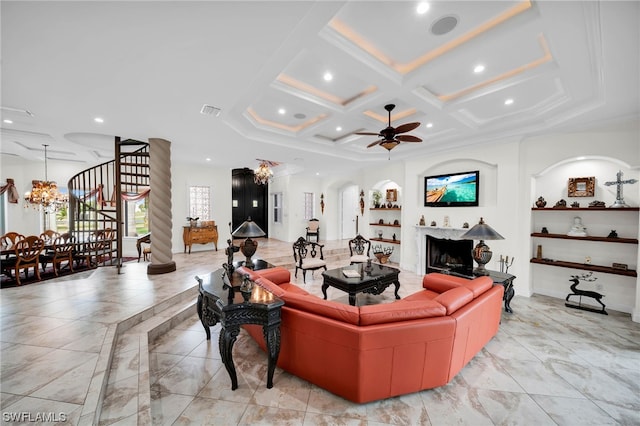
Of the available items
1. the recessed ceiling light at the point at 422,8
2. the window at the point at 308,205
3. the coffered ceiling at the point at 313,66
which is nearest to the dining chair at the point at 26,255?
the coffered ceiling at the point at 313,66

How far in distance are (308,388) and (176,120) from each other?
4.00m

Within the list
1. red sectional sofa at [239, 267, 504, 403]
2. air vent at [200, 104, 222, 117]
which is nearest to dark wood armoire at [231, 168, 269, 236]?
air vent at [200, 104, 222, 117]

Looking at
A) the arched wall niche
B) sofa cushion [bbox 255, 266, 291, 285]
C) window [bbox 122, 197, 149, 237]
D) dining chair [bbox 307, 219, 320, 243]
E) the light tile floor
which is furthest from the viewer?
dining chair [bbox 307, 219, 320, 243]

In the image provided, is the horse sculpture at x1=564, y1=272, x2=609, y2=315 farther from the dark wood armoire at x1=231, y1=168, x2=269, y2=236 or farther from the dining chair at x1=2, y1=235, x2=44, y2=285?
the dark wood armoire at x1=231, y1=168, x2=269, y2=236

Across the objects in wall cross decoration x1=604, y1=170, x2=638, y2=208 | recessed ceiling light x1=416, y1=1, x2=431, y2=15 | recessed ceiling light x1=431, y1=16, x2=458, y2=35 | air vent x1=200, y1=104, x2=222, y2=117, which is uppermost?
recessed ceiling light x1=431, y1=16, x2=458, y2=35

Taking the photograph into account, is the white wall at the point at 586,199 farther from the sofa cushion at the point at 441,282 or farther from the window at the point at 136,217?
the window at the point at 136,217

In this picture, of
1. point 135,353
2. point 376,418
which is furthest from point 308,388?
point 135,353

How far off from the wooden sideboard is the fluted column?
2.46m

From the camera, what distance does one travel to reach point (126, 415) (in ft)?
5.74

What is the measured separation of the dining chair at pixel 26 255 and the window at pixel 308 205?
280 inches

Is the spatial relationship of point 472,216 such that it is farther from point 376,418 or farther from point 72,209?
point 72,209

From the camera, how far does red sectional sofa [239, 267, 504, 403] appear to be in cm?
192

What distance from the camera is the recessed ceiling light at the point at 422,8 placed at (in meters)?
1.89

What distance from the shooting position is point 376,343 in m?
1.89
